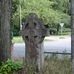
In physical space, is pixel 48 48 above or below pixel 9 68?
below

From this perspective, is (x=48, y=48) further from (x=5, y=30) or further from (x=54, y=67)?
(x=54, y=67)

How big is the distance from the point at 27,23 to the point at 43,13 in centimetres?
4690

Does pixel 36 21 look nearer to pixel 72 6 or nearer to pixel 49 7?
pixel 72 6

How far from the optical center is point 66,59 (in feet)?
37.4

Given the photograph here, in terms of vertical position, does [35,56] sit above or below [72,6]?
below

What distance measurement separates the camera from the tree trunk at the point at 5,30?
34.1 ft

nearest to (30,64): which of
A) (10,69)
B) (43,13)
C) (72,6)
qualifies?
(10,69)

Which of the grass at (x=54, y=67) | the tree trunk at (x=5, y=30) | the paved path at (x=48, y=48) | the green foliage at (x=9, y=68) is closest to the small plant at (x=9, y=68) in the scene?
the green foliage at (x=9, y=68)

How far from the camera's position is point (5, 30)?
10414 millimetres

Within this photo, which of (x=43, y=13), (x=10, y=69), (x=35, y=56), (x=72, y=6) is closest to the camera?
(x=72, y=6)

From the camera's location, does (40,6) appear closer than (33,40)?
No

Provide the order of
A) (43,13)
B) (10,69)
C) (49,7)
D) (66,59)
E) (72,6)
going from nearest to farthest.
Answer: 1. (72,6)
2. (10,69)
3. (66,59)
4. (43,13)
5. (49,7)

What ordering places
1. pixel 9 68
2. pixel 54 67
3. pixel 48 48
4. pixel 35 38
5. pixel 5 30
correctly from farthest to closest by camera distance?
pixel 48 48
pixel 5 30
pixel 35 38
pixel 54 67
pixel 9 68

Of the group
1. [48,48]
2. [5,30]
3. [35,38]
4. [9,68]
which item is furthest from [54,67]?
[48,48]
